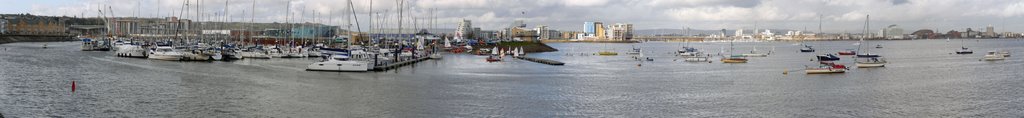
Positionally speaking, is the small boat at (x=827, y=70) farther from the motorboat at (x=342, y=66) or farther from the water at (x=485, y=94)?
the motorboat at (x=342, y=66)

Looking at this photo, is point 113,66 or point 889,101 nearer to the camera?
point 889,101

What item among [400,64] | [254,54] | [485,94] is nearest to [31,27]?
[254,54]

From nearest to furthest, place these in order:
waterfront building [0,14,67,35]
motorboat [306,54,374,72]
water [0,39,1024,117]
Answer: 1. water [0,39,1024,117]
2. motorboat [306,54,374,72]
3. waterfront building [0,14,67,35]

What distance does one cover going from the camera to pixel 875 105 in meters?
27.5

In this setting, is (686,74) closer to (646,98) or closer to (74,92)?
(646,98)

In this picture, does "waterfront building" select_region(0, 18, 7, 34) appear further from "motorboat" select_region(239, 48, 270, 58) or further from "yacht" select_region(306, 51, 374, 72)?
"yacht" select_region(306, 51, 374, 72)

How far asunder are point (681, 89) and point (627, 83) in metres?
4.51

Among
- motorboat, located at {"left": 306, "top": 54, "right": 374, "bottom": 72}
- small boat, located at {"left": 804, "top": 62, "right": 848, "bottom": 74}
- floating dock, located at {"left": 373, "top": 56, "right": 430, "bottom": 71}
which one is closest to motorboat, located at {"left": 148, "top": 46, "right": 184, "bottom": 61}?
floating dock, located at {"left": 373, "top": 56, "right": 430, "bottom": 71}

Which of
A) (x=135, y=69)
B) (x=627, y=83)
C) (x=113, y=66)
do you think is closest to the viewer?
(x=627, y=83)

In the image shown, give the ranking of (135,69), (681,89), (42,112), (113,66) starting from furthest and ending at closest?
(113,66) < (135,69) < (681,89) < (42,112)

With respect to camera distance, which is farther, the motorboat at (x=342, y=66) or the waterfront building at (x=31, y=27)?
the waterfront building at (x=31, y=27)

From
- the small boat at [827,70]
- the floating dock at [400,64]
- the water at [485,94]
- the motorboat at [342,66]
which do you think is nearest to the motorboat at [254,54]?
the floating dock at [400,64]

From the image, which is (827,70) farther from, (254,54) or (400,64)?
(254,54)

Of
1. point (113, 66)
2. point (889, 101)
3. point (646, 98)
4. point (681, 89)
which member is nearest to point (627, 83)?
point (681, 89)
